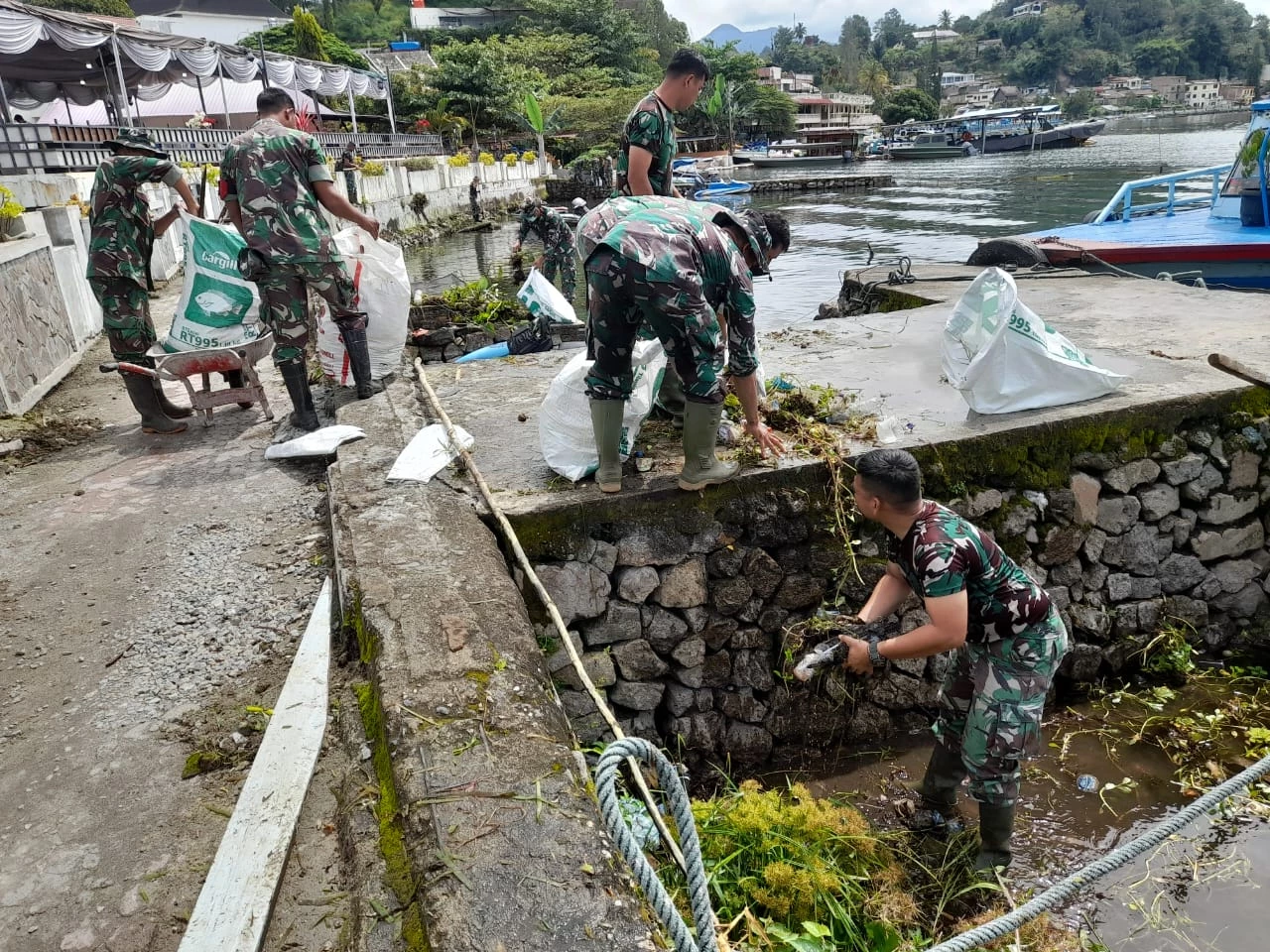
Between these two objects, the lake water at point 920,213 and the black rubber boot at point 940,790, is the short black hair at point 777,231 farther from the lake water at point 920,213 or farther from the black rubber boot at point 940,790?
the lake water at point 920,213

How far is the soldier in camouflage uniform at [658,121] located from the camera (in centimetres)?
423

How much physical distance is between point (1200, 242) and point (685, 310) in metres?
7.98

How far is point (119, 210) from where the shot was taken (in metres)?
4.93

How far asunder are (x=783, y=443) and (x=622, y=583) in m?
1.09

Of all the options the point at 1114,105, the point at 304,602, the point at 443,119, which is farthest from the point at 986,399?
the point at 1114,105

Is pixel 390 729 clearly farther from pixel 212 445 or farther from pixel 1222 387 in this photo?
pixel 1222 387

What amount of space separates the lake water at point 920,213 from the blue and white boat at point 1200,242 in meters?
3.71

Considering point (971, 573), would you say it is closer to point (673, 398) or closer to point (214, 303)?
point (673, 398)

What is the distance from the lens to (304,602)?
317 centimetres

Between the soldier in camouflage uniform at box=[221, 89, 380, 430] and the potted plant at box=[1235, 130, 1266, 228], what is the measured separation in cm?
960

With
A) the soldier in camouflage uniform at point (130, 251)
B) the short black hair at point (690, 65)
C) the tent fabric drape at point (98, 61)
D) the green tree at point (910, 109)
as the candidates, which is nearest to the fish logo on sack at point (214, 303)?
the soldier in camouflage uniform at point (130, 251)

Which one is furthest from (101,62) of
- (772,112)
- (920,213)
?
(772,112)

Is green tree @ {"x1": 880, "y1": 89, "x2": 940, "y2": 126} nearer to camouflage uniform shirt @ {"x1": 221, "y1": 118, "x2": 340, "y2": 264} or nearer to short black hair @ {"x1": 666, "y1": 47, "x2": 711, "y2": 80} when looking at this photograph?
short black hair @ {"x1": 666, "y1": 47, "x2": 711, "y2": 80}

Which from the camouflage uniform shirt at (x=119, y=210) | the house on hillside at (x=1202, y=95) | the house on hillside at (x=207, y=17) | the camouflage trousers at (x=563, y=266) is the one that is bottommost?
the camouflage trousers at (x=563, y=266)
